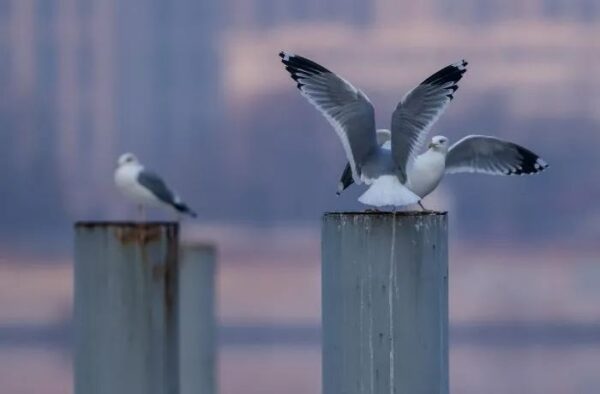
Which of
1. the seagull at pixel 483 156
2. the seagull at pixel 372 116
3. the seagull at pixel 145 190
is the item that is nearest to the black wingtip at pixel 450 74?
the seagull at pixel 372 116

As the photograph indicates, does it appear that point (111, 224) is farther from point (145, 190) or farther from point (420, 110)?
point (145, 190)

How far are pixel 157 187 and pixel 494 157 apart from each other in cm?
151

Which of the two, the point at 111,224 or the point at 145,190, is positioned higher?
the point at 145,190

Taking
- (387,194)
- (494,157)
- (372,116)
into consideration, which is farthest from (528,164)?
(387,194)

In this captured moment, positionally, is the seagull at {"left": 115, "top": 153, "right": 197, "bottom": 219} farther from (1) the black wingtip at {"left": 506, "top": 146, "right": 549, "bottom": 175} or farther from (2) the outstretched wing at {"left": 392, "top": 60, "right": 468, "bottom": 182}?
(2) the outstretched wing at {"left": 392, "top": 60, "right": 468, "bottom": 182}

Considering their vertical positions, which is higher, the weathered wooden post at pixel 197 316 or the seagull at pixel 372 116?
the seagull at pixel 372 116

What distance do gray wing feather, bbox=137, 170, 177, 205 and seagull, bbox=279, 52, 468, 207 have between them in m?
2.10

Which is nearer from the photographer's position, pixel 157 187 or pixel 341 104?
pixel 341 104

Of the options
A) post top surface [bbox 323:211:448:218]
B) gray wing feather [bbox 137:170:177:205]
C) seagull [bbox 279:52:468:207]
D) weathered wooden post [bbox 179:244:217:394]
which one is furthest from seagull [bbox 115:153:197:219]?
post top surface [bbox 323:211:448:218]

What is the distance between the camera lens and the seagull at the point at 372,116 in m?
2.83

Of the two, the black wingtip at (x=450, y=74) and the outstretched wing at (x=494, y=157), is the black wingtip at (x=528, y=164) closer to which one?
the outstretched wing at (x=494, y=157)

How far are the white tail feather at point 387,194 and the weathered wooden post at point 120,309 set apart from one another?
39 cm

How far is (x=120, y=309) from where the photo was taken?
249cm

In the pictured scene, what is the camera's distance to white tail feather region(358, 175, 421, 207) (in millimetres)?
2709
